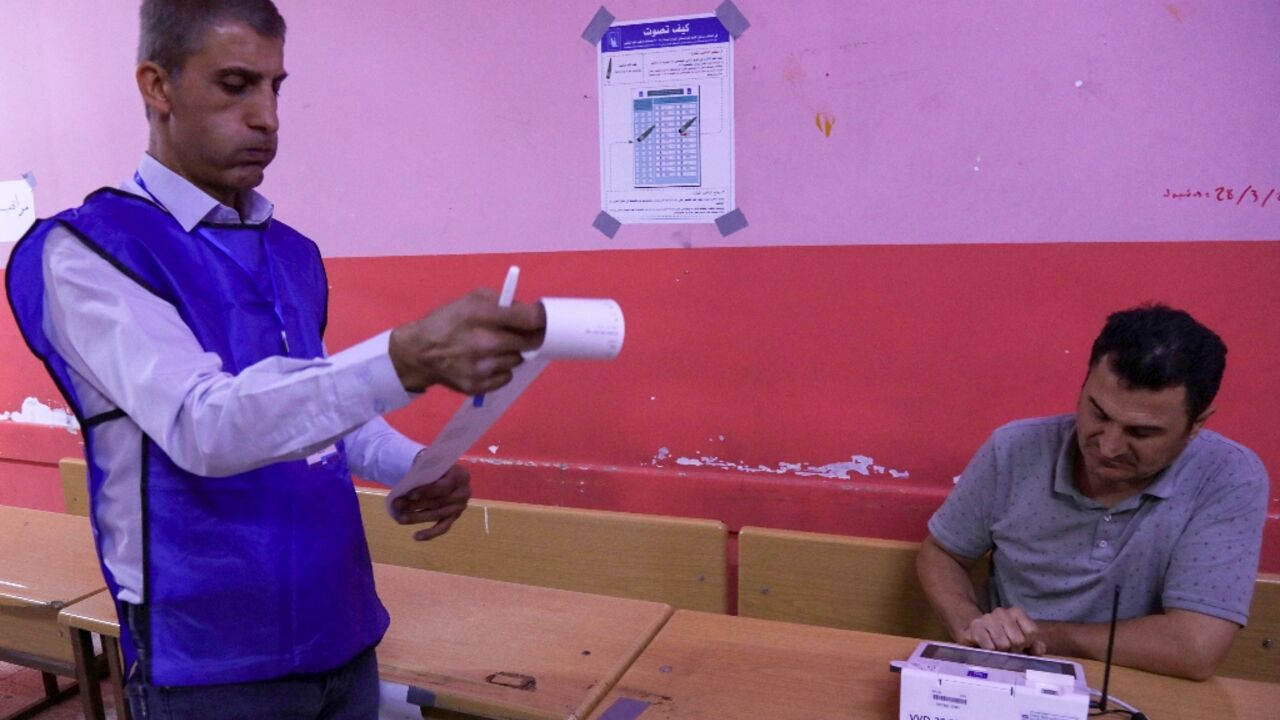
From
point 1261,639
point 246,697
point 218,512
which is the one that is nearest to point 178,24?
point 218,512

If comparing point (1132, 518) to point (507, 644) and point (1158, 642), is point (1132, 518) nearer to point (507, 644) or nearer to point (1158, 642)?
point (1158, 642)

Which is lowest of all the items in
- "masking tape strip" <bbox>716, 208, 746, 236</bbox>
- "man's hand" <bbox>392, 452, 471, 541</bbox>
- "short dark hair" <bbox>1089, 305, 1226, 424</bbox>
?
"man's hand" <bbox>392, 452, 471, 541</bbox>

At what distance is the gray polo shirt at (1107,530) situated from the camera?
151 centimetres

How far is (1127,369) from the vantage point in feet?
5.00

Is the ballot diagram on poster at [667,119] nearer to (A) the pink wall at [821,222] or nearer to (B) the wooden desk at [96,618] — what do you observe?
(A) the pink wall at [821,222]

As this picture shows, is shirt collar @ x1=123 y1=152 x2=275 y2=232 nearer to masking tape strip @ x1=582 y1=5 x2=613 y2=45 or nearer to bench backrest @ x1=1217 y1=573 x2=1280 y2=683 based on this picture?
masking tape strip @ x1=582 y1=5 x2=613 y2=45

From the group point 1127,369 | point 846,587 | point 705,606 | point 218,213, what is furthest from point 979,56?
point 218,213

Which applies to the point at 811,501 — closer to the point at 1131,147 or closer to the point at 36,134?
the point at 1131,147

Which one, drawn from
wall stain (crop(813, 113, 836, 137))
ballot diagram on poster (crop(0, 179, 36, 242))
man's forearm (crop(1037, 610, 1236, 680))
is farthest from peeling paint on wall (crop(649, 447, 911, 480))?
ballot diagram on poster (crop(0, 179, 36, 242))

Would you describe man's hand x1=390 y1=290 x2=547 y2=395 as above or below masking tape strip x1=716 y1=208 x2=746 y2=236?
below

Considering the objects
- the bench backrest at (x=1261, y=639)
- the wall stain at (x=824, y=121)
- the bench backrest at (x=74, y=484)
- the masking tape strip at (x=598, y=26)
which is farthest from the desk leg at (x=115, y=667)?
the bench backrest at (x=1261, y=639)

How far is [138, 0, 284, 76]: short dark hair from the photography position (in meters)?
1.07

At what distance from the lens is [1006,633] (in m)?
1.39

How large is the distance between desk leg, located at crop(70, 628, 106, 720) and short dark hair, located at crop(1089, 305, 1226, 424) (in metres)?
2.25
